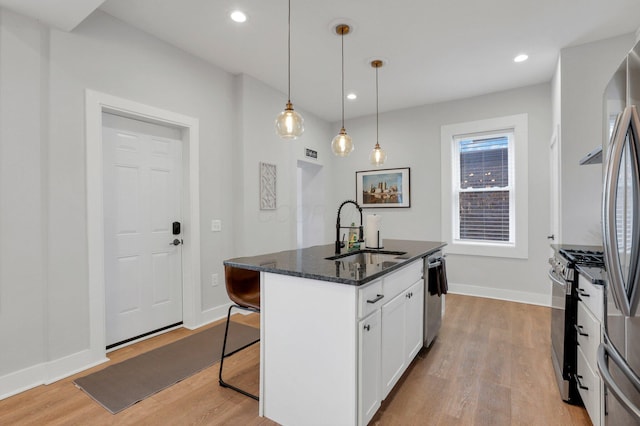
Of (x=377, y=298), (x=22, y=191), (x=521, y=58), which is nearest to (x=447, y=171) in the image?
(x=521, y=58)

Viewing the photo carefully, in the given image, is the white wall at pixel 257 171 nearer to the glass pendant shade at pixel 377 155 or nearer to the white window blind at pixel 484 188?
the glass pendant shade at pixel 377 155

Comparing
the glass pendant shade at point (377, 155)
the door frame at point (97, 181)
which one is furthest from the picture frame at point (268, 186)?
the glass pendant shade at point (377, 155)

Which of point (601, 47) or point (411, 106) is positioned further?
point (411, 106)

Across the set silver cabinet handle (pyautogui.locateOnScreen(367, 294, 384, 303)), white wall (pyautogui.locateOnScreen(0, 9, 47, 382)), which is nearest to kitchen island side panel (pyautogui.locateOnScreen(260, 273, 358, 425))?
silver cabinet handle (pyautogui.locateOnScreen(367, 294, 384, 303))

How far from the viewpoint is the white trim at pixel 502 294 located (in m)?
4.08

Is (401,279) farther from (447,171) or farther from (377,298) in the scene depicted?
(447,171)

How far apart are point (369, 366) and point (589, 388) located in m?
1.22

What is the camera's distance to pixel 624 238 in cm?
113

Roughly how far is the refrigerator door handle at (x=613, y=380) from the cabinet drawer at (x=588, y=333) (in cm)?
30

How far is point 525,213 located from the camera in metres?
4.14

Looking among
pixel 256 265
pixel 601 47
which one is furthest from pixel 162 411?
pixel 601 47

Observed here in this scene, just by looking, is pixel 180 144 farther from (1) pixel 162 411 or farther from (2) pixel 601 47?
(2) pixel 601 47

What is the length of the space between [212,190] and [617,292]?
3304 millimetres

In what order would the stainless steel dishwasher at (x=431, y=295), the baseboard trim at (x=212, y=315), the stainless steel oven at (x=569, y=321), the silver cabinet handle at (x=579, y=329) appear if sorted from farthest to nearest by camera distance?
the baseboard trim at (x=212, y=315), the stainless steel dishwasher at (x=431, y=295), the stainless steel oven at (x=569, y=321), the silver cabinet handle at (x=579, y=329)
